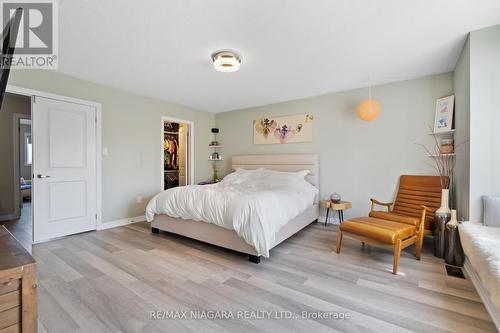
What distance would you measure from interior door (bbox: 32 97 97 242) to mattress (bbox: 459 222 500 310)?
4.70m

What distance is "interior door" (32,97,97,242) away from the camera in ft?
10.3

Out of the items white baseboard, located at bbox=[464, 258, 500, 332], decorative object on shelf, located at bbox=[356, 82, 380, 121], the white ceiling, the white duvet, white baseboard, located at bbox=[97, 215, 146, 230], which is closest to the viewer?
white baseboard, located at bbox=[464, 258, 500, 332]

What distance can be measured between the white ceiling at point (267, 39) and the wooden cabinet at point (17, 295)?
201 cm

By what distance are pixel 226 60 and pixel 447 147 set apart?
3146 millimetres

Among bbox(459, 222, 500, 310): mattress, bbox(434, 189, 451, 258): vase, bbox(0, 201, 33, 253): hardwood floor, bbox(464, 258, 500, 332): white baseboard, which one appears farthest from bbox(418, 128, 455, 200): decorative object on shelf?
bbox(0, 201, 33, 253): hardwood floor

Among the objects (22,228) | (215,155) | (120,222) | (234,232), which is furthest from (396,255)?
(22,228)

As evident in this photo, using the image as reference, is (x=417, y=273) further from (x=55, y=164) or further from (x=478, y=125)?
(x=55, y=164)

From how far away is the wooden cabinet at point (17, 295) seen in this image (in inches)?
28.6

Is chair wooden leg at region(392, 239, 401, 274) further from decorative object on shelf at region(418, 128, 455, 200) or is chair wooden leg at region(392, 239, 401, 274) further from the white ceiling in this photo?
the white ceiling

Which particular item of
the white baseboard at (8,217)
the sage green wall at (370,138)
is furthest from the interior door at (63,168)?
the sage green wall at (370,138)

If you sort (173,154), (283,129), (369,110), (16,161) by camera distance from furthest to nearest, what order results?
(173,154)
(283,129)
(16,161)
(369,110)

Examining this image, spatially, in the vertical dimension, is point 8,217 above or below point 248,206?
below

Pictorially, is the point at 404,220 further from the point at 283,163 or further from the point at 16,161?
the point at 16,161

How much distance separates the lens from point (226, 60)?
2629 mm
